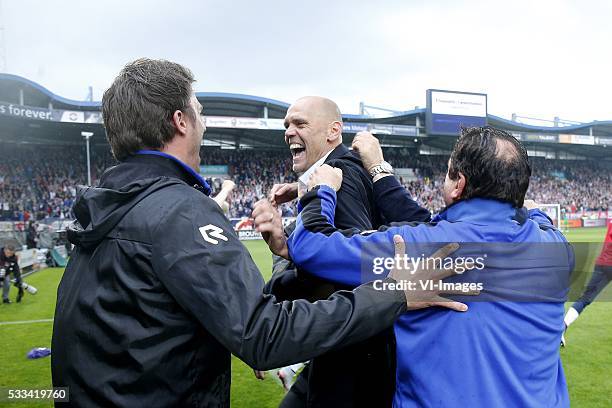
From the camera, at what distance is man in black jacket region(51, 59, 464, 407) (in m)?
1.32

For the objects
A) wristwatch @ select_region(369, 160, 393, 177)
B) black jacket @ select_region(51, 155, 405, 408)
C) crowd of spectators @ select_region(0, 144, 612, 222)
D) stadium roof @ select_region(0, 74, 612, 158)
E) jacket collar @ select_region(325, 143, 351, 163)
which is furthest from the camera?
crowd of spectators @ select_region(0, 144, 612, 222)

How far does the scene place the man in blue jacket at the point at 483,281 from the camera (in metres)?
1.47

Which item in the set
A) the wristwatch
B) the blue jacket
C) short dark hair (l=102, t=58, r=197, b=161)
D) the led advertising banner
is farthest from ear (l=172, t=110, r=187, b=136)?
the led advertising banner

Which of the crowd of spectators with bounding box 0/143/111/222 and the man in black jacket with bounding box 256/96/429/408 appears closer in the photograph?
the man in black jacket with bounding box 256/96/429/408

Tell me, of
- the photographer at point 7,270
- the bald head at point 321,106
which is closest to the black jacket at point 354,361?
the bald head at point 321,106

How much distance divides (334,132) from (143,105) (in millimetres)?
1333

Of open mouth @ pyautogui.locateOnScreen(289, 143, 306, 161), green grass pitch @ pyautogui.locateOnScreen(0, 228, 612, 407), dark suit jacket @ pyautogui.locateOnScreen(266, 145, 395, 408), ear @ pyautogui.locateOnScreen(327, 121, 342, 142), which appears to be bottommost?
→ green grass pitch @ pyautogui.locateOnScreen(0, 228, 612, 407)

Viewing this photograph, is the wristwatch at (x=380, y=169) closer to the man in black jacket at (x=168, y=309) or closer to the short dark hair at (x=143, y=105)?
the man in black jacket at (x=168, y=309)

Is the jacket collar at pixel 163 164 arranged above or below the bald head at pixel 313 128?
below

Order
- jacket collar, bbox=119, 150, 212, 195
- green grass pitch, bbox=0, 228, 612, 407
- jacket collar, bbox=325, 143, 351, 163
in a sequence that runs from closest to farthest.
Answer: jacket collar, bbox=119, 150, 212, 195 → jacket collar, bbox=325, 143, 351, 163 → green grass pitch, bbox=0, 228, 612, 407

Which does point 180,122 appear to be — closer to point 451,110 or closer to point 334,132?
point 334,132

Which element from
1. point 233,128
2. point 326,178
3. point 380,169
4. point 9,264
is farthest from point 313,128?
point 233,128

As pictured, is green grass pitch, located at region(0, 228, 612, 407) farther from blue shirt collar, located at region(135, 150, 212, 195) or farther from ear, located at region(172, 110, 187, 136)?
ear, located at region(172, 110, 187, 136)

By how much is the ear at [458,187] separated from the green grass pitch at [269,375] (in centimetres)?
358
